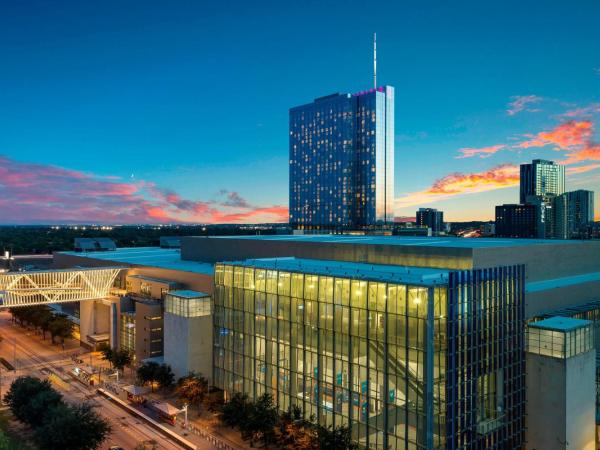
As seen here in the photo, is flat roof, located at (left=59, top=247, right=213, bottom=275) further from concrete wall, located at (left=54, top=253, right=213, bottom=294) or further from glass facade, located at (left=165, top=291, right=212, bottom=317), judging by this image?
glass facade, located at (left=165, top=291, right=212, bottom=317)

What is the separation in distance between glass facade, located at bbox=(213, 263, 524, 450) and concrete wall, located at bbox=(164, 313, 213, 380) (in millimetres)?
9336

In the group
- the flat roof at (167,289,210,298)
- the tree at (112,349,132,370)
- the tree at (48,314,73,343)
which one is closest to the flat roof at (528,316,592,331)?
the flat roof at (167,289,210,298)

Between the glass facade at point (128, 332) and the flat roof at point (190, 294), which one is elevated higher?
the flat roof at point (190, 294)

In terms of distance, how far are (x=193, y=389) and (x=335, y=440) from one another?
19.4 metres

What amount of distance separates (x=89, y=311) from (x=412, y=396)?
56.5 metres

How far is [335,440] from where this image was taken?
3641 cm

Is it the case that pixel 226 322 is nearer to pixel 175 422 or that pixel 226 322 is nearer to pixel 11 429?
pixel 175 422

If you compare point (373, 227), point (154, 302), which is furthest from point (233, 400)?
point (373, 227)

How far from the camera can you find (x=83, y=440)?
127 feet

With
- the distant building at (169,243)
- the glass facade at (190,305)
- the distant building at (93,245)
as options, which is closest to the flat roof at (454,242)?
the glass facade at (190,305)

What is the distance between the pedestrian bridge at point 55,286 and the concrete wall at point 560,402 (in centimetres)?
5781

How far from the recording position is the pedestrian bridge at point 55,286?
61.7m

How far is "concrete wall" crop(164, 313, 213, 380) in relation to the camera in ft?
179

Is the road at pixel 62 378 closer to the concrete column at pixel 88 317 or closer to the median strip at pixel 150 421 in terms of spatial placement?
the median strip at pixel 150 421
